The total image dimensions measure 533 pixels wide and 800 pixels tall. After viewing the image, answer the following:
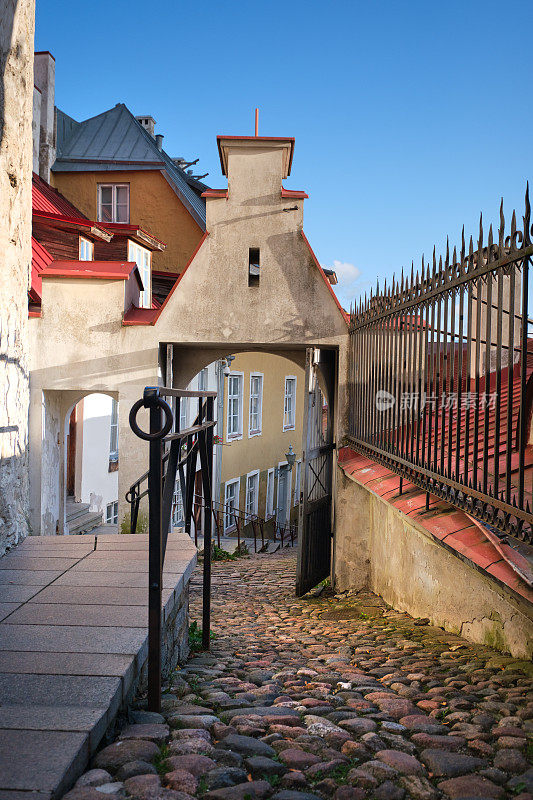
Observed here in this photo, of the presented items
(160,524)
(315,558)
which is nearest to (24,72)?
(160,524)

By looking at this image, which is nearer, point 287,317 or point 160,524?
point 160,524

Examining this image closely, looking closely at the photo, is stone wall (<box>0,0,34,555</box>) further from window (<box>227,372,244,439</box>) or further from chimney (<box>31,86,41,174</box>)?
window (<box>227,372,244,439</box>)

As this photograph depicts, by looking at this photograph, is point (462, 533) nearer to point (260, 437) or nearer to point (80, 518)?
point (80, 518)

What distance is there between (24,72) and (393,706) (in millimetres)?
4670

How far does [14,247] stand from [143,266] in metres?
10.9

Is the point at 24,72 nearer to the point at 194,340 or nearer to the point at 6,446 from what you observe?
the point at 6,446

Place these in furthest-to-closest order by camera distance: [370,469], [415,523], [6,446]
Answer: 1. [370,469]
2. [6,446]
3. [415,523]

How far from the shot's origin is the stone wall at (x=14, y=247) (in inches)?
183

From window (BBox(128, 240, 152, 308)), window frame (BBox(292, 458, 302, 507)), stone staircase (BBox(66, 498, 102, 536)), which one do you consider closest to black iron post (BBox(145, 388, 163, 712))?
stone staircase (BBox(66, 498, 102, 536))

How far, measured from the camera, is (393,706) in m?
2.82

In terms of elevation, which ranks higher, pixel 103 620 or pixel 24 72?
pixel 24 72

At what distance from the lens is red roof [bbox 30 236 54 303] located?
1069cm

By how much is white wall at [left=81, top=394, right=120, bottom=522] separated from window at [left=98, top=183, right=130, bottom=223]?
536 cm

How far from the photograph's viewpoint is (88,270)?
29.8ft
